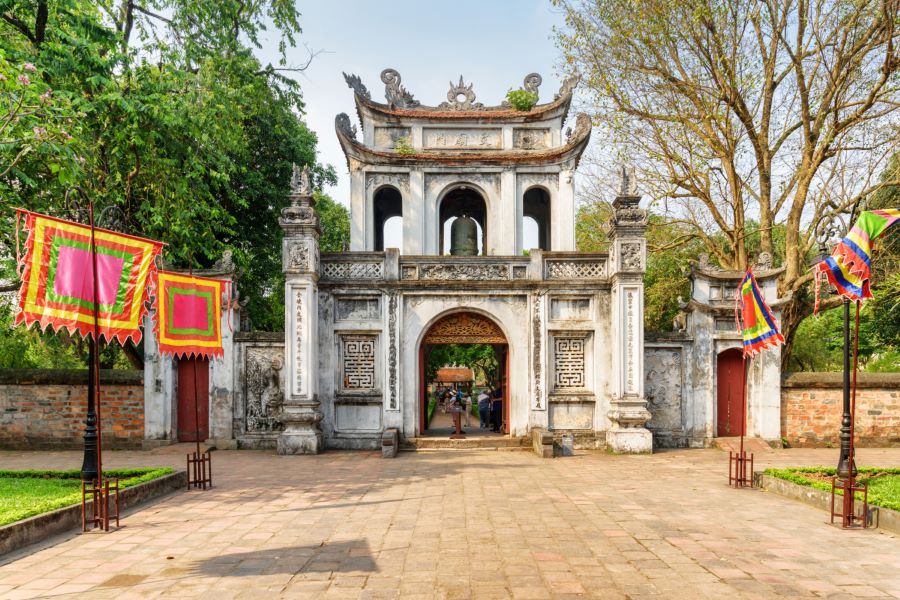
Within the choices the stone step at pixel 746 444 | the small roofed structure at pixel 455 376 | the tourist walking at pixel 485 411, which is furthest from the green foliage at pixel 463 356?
the stone step at pixel 746 444

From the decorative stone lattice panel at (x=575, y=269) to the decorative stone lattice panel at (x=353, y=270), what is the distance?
13.5 feet

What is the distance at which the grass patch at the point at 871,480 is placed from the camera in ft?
24.8

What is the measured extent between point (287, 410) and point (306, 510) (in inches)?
223

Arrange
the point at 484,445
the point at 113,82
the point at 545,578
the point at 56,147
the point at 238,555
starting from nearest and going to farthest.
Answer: the point at 545,578 < the point at 238,555 < the point at 56,147 < the point at 113,82 < the point at 484,445

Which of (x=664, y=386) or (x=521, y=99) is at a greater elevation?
(x=521, y=99)

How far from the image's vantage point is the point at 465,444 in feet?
46.4

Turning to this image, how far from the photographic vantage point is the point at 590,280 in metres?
14.4

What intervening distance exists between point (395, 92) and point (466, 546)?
13.8m

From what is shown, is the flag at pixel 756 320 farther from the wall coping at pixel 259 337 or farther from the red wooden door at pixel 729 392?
the wall coping at pixel 259 337

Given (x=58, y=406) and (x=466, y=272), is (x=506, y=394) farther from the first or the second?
(x=58, y=406)

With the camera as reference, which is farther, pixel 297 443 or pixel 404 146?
pixel 404 146

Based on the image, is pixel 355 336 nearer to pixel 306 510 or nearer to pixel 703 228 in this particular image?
pixel 306 510

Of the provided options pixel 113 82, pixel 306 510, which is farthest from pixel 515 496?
pixel 113 82

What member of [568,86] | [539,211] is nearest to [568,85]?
[568,86]
